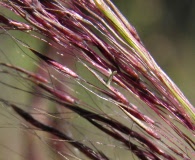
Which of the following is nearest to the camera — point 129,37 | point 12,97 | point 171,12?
point 129,37

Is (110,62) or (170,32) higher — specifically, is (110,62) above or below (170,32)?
below

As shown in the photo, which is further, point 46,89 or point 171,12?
point 171,12

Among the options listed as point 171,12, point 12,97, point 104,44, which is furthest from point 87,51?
point 171,12

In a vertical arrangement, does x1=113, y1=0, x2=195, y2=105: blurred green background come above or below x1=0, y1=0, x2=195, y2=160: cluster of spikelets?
above

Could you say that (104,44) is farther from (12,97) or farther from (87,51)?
(12,97)

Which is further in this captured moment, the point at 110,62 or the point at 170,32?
the point at 170,32

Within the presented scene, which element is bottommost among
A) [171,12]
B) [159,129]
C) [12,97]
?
[159,129]

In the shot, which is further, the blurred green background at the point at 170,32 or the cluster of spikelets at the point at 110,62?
the blurred green background at the point at 170,32

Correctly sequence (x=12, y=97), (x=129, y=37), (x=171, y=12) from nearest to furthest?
1. (x=129, y=37)
2. (x=12, y=97)
3. (x=171, y=12)

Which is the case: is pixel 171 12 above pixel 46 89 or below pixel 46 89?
above

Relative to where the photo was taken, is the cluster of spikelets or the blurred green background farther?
the blurred green background

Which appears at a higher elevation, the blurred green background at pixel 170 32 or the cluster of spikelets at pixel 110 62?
the blurred green background at pixel 170 32
